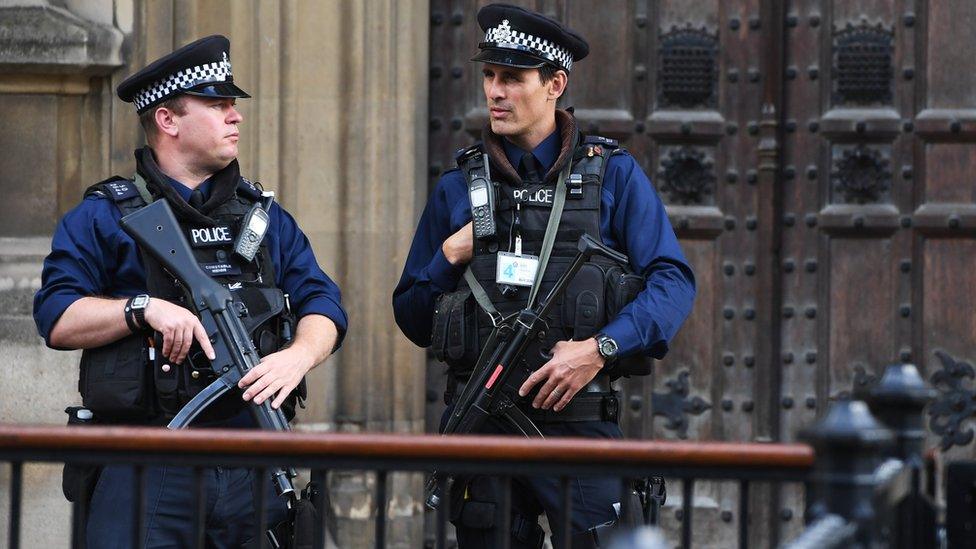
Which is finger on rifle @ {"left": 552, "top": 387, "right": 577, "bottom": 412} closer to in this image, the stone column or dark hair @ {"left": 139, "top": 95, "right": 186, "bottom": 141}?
dark hair @ {"left": 139, "top": 95, "right": 186, "bottom": 141}

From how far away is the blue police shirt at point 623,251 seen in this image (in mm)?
4695

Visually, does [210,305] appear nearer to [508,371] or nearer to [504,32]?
[508,371]

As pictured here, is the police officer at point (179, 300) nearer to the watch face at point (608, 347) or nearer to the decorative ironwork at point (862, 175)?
the watch face at point (608, 347)

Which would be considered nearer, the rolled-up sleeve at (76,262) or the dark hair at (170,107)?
the rolled-up sleeve at (76,262)

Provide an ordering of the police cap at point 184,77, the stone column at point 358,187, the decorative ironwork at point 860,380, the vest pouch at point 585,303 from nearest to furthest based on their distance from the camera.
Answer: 1. the vest pouch at point 585,303
2. the police cap at point 184,77
3. the stone column at point 358,187
4. the decorative ironwork at point 860,380

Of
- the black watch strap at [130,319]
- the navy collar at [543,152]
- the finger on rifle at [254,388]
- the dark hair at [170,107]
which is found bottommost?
the finger on rifle at [254,388]

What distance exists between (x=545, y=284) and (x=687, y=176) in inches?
86.2

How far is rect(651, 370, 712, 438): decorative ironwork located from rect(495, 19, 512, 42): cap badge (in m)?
2.24

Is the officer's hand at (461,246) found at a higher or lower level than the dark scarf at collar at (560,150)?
lower

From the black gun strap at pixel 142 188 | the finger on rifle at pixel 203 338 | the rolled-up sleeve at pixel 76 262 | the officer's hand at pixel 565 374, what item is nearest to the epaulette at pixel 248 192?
the black gun strap at pixel 142 188

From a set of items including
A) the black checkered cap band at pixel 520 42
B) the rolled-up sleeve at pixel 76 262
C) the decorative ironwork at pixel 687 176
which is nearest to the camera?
A: the rolled-up sleeve at pixel 76 262

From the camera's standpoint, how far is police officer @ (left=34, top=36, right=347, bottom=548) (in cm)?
455

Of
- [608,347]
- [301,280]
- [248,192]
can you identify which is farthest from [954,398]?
[248,192]

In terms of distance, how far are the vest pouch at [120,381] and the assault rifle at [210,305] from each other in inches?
4.6
